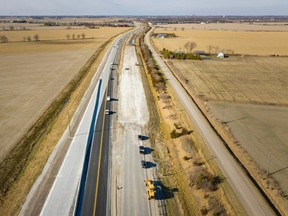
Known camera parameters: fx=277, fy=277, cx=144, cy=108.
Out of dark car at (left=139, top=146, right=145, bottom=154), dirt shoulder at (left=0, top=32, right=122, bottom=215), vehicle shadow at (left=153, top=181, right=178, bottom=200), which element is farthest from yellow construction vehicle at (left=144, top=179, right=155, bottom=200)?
dirt shoulder at (left=0, top=32, right=122, bottom=215)

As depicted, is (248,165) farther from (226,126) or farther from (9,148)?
(9,148)

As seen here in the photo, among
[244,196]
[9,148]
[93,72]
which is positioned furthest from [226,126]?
[93,72]

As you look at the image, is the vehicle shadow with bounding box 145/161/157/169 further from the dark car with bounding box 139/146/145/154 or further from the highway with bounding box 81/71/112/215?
the highway with bounding box 81/71/112/215

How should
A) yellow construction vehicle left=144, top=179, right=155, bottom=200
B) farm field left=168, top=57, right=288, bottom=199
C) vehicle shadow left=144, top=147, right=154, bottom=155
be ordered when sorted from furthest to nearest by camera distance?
farm field left=168, top=57, right=288, bottom=199 → vehicle shadow left=144, top=147, right=154, bottom=155 → yellow construction vehicle left=144, top=179, right=155, bottom=200

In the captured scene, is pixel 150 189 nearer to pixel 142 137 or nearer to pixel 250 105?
pixel 142 137

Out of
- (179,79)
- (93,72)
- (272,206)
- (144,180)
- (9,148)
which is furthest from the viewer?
(93,72)

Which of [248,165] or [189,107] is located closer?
[248,165]

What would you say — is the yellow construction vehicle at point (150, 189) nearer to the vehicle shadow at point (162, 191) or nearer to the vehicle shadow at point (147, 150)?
the vehicle shadow at point (162, 191)
